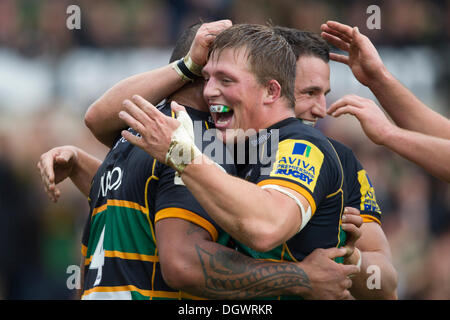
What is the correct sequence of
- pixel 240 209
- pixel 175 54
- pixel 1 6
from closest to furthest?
1. pixel 240 209
2. pixel 175 54
3. pixel 1 6

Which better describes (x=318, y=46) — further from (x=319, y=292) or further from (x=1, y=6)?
(x=1, y=6)

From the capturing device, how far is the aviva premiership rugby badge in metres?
3.41

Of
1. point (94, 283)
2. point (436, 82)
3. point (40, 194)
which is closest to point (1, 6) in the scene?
point (40, 194)

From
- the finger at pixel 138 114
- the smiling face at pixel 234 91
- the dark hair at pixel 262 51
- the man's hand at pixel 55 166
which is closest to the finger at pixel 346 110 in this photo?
the dark hair at pixel 262 51

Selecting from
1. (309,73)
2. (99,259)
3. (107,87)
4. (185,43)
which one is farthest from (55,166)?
(107,87)

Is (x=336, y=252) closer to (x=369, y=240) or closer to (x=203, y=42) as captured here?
(x=369, y=240)

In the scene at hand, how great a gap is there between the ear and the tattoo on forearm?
989 millimetres

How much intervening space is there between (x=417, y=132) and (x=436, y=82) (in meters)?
5.21

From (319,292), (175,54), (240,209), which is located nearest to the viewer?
(240,209)

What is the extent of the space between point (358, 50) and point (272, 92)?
1082 mm

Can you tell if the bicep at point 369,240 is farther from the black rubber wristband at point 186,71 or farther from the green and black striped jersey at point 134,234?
the black rubber wristband at point 186,71

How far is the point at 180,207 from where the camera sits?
139 inches

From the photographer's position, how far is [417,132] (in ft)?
15.4

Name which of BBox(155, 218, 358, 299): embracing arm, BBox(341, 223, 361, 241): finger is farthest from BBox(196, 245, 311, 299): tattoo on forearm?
BBox(341, 223, 361, 241): finger
